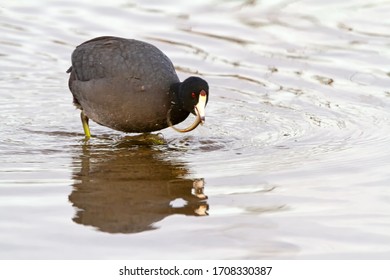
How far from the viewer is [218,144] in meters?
6.79

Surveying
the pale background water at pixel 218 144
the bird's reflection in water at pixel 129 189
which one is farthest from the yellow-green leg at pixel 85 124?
the bird's reflection in water at pixel 129 189

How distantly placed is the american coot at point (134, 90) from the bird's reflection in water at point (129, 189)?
0.21m

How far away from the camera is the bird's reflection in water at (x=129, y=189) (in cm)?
516

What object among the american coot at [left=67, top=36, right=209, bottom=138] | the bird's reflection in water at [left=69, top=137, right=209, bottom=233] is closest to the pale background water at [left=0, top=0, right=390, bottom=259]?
the bird's reflection in water at [left=69, top=137, right=209, bottom=233]

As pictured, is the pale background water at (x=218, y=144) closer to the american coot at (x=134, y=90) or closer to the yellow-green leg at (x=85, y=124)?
the yellow-green leg at (x=85, y=124)

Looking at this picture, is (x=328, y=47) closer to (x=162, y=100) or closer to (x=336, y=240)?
(x=162, y=100)

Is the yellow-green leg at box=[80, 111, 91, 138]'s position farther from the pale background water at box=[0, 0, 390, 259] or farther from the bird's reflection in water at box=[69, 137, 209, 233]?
the bird's reflection in water at box=[69, 137, 209, 233]

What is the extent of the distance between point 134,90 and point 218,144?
25.6 inches

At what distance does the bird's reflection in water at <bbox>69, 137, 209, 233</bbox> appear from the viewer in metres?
5.16

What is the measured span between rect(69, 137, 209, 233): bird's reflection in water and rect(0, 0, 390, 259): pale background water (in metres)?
0.01

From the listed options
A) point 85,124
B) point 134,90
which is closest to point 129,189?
point 134,90

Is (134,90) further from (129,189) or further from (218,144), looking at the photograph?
(129,189)

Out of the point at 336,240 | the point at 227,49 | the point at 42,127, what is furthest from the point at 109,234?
the point at 227,49
